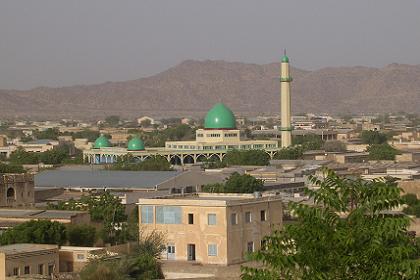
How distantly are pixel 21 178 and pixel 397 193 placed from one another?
940 inches

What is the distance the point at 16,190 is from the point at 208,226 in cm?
1082

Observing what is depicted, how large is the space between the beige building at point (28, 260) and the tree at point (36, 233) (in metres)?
1.16

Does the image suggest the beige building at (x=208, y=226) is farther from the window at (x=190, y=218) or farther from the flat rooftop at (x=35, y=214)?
the flat rooftop at (x=35, y=214)

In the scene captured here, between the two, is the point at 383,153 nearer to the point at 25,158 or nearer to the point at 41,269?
the point at 25,158

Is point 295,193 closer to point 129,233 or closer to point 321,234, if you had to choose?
point 129,233

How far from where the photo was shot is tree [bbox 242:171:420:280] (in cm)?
958

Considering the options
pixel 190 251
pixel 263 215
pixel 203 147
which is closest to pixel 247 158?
pixel 203 147

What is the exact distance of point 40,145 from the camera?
262 ft

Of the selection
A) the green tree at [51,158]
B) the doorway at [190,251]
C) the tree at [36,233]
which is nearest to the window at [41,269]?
the tree at [36,233]

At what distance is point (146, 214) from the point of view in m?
24.1

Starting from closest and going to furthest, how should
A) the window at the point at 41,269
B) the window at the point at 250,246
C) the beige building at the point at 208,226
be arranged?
1. the window at the point at 41,269
2. the beige building at the point at 208,226
3. the window at the point at 250,246

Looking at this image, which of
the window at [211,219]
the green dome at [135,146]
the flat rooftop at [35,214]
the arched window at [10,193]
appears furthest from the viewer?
the green dome at [135,146]

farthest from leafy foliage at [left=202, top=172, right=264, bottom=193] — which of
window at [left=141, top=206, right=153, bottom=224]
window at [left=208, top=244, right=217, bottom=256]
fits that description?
window at [left=208, top=244, right=217, bottom=256]

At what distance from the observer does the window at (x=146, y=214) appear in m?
23.9
